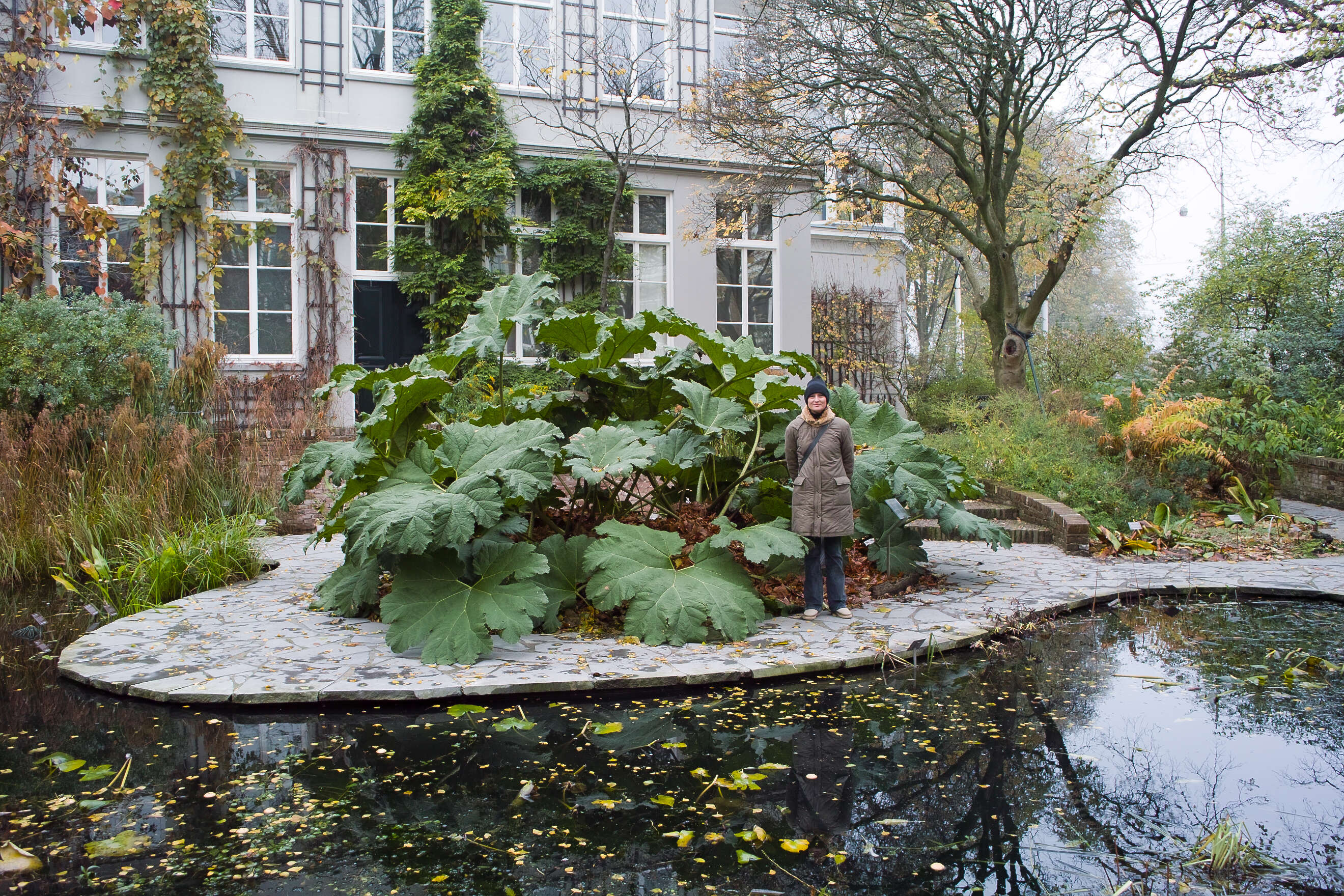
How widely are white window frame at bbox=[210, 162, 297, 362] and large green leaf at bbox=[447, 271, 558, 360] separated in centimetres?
842

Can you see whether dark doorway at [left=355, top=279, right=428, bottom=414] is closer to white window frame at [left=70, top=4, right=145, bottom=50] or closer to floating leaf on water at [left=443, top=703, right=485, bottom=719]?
white window frame at [left=70, top=4, right=145, bottom=50]

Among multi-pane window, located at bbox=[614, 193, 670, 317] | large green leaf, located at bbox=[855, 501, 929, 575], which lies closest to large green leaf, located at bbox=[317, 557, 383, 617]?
large green leaf, located at bbox=[855, 501, 929, 575]

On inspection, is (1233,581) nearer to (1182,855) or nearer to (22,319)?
(1182,855)

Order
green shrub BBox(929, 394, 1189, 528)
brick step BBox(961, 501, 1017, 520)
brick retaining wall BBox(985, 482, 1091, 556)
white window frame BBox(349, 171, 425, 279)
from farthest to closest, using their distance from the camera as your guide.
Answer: white window frame BBox(349, 171, 425, 279) < brick step BBox(961, 501, 1017, 520) < green shrub BBox(929, 394, 1189, 528) < brick retaining wall BBox(985, 482, 1091, 556)

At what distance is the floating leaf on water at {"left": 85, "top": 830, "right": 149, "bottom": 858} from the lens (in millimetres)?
2715

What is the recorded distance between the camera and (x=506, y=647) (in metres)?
5.09

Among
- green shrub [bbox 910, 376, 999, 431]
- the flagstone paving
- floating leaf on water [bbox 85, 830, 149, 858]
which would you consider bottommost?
floating leaf on water [bbox 85, 830, 149, 858]

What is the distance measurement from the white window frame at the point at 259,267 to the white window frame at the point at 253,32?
1482 millimetres

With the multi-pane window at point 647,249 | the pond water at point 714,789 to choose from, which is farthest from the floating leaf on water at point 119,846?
the multi-pane window at point 647,249

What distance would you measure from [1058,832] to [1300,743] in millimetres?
1502

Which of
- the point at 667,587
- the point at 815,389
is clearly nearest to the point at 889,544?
the point at 815,389

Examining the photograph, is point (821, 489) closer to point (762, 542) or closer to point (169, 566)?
point (762, 542)

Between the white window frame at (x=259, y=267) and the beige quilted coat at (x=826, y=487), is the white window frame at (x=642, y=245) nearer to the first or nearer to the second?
the white window frame at (x=259, y=267)

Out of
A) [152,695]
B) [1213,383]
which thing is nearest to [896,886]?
[152,695]
